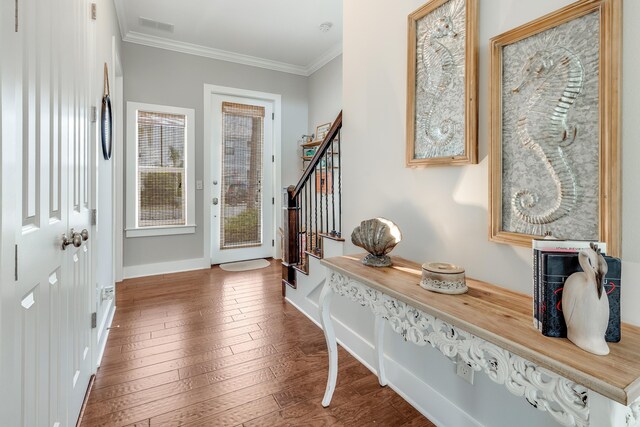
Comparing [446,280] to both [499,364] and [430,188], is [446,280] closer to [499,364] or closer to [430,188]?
[499,364]

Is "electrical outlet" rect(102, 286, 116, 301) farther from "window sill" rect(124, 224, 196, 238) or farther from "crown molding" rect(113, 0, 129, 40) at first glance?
"crown molding" rect(113, 0, 129, 40)

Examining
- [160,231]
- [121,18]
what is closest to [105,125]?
[121,18]

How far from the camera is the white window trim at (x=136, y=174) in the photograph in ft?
12.4

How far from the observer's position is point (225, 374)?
6.23 ft

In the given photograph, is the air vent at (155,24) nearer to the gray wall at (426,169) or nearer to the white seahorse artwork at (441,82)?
the gray wall at (426,169)

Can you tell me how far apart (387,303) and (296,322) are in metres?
1.54

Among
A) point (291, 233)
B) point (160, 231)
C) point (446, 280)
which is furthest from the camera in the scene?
point (160, 231)

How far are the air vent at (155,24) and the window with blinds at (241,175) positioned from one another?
3.43ft

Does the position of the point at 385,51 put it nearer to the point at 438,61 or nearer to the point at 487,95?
the point at 438,61

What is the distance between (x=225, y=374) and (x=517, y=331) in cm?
164

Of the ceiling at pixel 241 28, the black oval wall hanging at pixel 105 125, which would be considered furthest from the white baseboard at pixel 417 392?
the ceiling at pixel 241 28

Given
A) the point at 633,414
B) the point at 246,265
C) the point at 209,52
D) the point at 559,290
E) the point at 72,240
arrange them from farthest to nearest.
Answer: the point at 246,265, the point at 209,52, the point at 72,240, the point at 559,290, the point at 633,414

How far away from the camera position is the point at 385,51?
1.84 meters

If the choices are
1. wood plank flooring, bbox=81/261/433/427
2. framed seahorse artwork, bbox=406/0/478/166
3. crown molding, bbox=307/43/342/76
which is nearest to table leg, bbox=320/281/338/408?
wood plank flooring, bbox=81/261/433/427
